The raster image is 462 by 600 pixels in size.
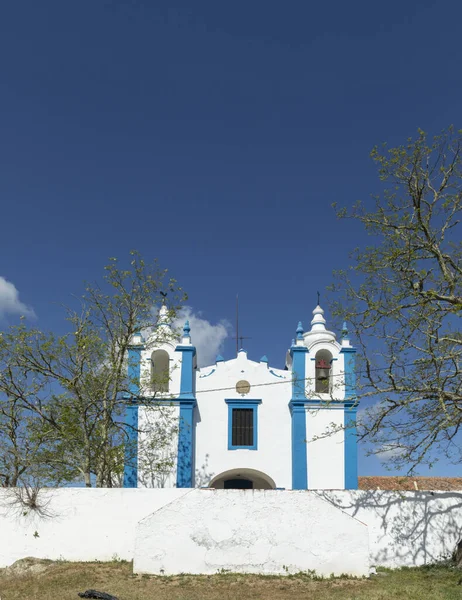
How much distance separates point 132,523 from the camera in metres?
13.9

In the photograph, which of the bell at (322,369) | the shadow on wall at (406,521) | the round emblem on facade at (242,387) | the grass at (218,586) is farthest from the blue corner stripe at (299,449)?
the grass at (218,586)

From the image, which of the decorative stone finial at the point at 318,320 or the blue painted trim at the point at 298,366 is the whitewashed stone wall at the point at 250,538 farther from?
the decorative stone finial at the point at 318,320

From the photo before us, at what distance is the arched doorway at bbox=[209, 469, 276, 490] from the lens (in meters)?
21.4

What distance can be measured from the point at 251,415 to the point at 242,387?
1.00m

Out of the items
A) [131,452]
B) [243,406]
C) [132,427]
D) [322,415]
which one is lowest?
[131,452]

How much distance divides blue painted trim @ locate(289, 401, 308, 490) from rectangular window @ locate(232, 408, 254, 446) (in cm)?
147

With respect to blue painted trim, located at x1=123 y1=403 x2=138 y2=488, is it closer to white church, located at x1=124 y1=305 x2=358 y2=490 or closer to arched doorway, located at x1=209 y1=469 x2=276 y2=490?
white church, located at x1=124 y1=305 x2=358 y2=490

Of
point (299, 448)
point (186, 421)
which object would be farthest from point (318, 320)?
point (186, 421)

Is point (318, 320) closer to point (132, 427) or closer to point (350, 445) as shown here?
point (350, 445)

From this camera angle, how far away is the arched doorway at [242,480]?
2141 centimetres

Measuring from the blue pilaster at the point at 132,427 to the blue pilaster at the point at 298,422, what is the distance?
5064mm

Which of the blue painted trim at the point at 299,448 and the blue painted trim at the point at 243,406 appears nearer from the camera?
the blue painted trim at the point at 299,448

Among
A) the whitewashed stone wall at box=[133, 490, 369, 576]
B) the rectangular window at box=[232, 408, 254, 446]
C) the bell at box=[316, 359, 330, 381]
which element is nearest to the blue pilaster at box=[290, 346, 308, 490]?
the bell at box=[316, 359, 330, 381]

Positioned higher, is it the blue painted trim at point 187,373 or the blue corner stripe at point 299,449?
the blue painted trim at point 187,373
